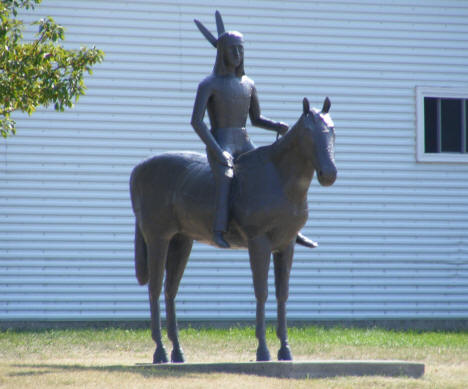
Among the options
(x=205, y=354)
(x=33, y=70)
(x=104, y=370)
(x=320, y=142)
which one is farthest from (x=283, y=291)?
(x=33, y=70)

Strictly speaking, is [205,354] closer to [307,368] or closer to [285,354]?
[285,354]

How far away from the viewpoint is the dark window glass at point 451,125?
49.8ft

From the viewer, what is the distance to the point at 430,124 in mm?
15102

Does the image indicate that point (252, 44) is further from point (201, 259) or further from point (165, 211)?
point (165, 211)

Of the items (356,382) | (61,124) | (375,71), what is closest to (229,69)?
(356,382)

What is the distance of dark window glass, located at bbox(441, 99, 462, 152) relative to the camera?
598 inches

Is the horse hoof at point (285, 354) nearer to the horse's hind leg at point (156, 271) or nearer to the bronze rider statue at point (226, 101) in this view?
the bronze rider statue at point (226, 101)

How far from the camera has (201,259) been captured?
1413 centimetres

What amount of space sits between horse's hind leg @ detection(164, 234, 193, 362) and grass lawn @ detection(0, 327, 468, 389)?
59 cm

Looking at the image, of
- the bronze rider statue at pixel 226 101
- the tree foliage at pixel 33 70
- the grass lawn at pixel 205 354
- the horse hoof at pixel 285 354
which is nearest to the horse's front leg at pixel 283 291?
the horse hoof at pixel 285 354

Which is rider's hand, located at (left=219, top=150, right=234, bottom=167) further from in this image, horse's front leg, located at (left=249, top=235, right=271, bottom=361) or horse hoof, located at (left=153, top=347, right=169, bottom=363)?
horse hoof, located at (left=153, top=347, right=169, bottom=363)

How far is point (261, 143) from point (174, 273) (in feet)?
19.3

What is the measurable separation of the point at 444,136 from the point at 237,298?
466cm

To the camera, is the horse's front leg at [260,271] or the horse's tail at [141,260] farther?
the horse's tail at [141,260]
